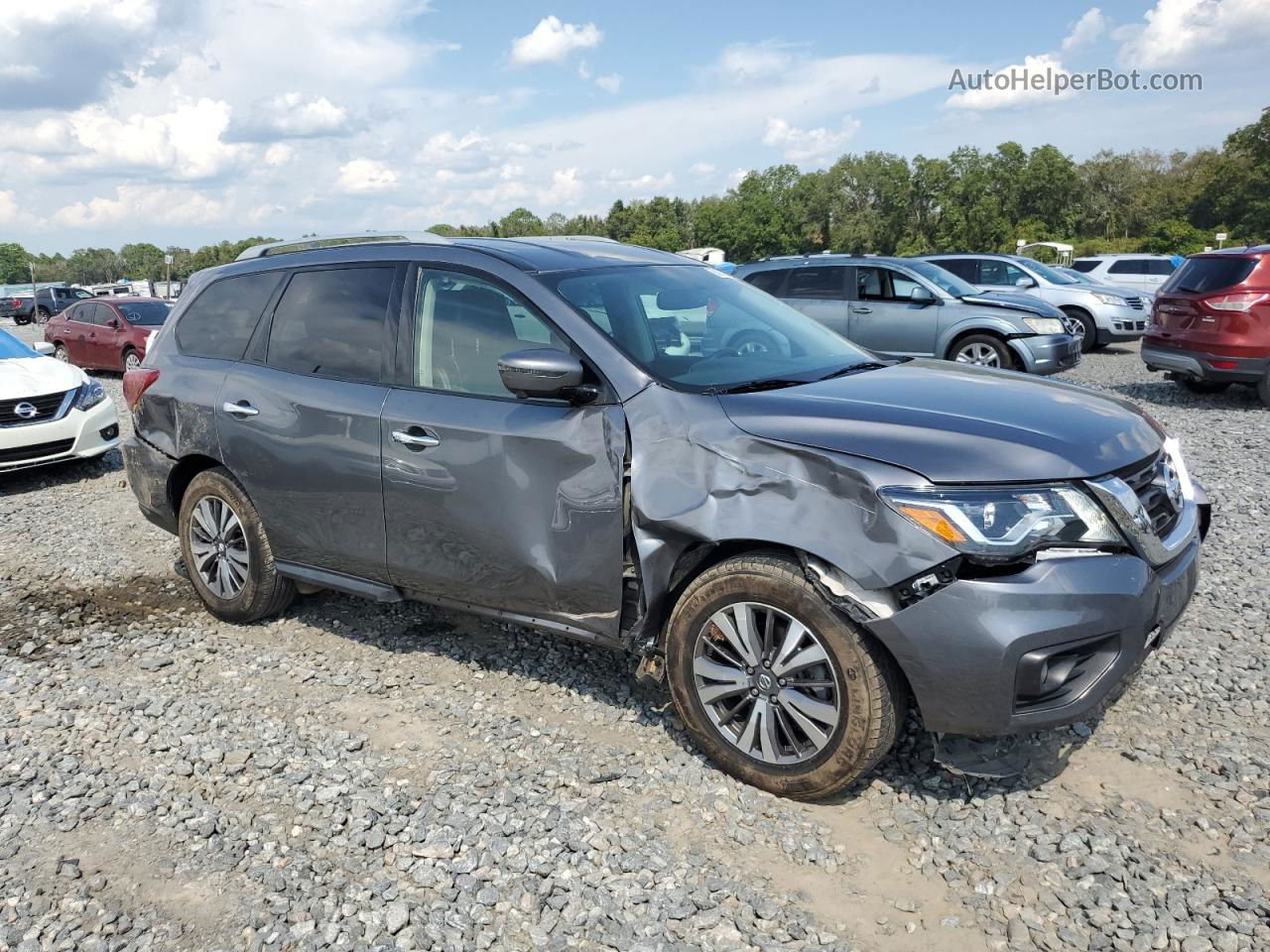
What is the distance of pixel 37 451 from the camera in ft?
28.8

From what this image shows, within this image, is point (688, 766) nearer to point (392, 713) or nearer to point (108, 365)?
point (392, 713)

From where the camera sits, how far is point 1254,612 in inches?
188

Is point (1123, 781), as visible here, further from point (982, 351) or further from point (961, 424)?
point (982, 351)

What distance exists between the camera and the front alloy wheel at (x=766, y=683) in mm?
3174

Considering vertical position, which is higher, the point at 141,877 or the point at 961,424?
the point at 961,424

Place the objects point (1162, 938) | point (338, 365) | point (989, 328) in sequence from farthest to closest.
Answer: point (989, 328) < point (338, 365) < point (1162, 938)

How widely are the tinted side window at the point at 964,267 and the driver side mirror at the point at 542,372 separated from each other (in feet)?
50.7

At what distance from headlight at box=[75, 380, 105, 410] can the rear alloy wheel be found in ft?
30.8

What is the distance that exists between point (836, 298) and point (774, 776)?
10.2m

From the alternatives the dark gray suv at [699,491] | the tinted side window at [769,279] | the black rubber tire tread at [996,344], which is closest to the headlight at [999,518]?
the dark gray suv at [699,491]

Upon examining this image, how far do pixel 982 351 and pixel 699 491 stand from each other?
31.6ft

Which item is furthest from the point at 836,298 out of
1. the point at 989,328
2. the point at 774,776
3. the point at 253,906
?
the point at 253,906

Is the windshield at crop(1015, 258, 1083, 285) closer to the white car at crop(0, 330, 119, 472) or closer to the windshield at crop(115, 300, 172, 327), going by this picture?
the white car at crop(0, 330, 119, 472)

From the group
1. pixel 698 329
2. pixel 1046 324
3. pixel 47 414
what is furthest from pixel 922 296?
pixel 47 414
